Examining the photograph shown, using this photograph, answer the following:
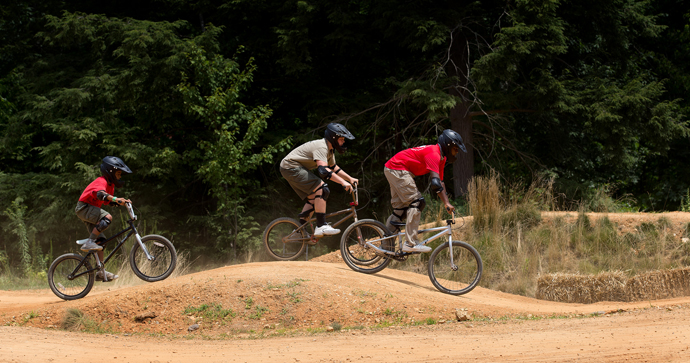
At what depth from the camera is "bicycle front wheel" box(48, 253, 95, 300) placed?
801cm

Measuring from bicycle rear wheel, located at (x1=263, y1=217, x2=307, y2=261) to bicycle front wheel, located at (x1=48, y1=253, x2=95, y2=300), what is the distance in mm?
2646

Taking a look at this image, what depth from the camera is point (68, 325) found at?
680 cm

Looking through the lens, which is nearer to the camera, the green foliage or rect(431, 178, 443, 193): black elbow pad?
rect(431, 178, 443, 193): black elbow pad

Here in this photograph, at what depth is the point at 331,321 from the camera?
22.2 ft

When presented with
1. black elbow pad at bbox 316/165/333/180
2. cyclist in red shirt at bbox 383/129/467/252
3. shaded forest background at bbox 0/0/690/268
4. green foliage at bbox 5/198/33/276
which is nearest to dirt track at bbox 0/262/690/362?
cyclist in red shirt at bbox 383/129/467/252

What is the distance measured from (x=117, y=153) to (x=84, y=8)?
231 inches

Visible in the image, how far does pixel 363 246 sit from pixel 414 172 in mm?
1379

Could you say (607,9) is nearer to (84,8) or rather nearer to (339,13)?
(339,13)

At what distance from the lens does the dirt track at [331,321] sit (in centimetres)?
511

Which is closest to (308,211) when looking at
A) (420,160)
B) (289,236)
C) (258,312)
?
(289,236)

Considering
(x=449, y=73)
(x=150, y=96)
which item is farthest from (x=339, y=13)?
(x=150, y=96)

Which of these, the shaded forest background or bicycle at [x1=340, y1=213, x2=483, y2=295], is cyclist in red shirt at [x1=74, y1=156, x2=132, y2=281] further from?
the shaded forest background

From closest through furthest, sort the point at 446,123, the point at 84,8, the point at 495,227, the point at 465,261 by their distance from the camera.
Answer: the point at 465,261
the point at 495,227
the point at 446,123
the point at 84,8

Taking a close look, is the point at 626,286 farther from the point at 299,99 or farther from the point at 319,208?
the point at 299,99
